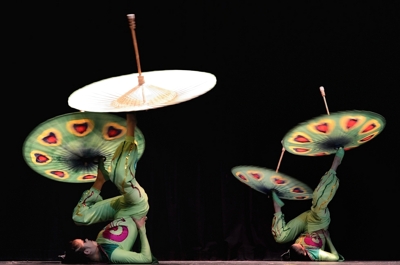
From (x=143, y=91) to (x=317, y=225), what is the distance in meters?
1.54

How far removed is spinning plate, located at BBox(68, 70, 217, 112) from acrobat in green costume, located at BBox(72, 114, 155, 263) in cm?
12

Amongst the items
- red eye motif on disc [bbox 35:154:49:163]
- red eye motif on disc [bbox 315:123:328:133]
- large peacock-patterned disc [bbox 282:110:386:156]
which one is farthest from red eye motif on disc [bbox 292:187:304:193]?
red eye motif on disc [bbox 35:154:49:163]

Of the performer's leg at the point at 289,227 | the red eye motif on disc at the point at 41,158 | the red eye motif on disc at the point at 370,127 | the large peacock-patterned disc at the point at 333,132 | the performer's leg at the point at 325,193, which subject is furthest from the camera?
Result: the performer's leg at the point at 289,227

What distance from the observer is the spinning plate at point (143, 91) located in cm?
364

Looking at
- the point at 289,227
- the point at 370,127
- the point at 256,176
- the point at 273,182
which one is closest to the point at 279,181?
the point at 273,182

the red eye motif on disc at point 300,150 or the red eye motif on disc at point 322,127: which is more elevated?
the red eye motif on disc at point 322,127

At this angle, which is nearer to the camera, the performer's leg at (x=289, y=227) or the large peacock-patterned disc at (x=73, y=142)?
the large peacock-patterned disc at (x=73, y=142)

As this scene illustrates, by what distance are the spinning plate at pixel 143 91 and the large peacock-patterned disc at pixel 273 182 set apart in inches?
45.2

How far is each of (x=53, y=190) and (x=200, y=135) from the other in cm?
114

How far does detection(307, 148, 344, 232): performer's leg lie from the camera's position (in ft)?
14.8

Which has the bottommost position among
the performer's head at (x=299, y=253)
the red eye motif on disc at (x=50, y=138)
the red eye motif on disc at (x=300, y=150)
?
the performer's head at (x=299, y=253)

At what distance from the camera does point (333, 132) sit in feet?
14.1

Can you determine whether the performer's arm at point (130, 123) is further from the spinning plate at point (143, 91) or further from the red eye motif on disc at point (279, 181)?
the red eye motif on disc at point (279, 181)

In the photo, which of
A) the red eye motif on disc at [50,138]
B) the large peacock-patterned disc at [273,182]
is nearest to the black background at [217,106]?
the large peacock-patterned disc at [273,182]
